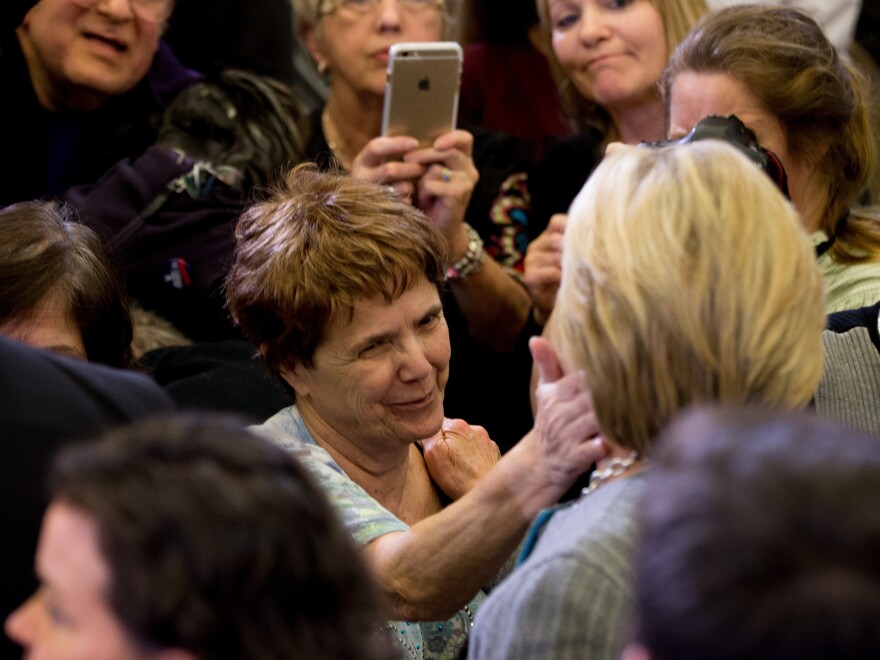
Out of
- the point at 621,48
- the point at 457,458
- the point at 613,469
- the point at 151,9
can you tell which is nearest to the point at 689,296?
the point at 613,469

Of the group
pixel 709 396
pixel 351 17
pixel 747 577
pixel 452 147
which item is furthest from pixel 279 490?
pixel 351 17

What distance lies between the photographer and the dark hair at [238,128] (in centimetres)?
288

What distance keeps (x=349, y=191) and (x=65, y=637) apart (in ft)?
3.59

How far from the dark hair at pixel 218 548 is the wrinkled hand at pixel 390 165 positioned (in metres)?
1.77

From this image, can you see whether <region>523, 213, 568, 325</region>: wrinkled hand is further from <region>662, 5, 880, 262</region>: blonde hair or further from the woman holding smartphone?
<region>662, 5, 880, 262</region>: blonde hair

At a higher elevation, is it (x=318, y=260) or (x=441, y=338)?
(x=318, y=260)

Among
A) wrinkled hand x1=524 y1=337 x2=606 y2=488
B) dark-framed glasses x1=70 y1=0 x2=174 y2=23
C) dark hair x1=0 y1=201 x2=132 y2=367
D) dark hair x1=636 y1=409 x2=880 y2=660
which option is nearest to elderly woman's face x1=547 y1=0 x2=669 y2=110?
dark-framed glasses x1=70 y1=0 x2=174 y2=23

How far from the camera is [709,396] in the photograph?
4.00 ft

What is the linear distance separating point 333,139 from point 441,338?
1.25 meters

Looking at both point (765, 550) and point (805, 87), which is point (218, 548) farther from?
point (805, 87)

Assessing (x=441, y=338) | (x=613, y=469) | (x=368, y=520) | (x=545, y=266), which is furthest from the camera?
(x=545, y=266)

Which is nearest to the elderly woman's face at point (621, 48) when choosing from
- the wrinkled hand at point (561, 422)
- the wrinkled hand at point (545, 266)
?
the wrinkled hand at point (545, 266)

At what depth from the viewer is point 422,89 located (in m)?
2.72

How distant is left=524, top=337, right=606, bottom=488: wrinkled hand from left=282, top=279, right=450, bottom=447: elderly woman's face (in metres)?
0.51
